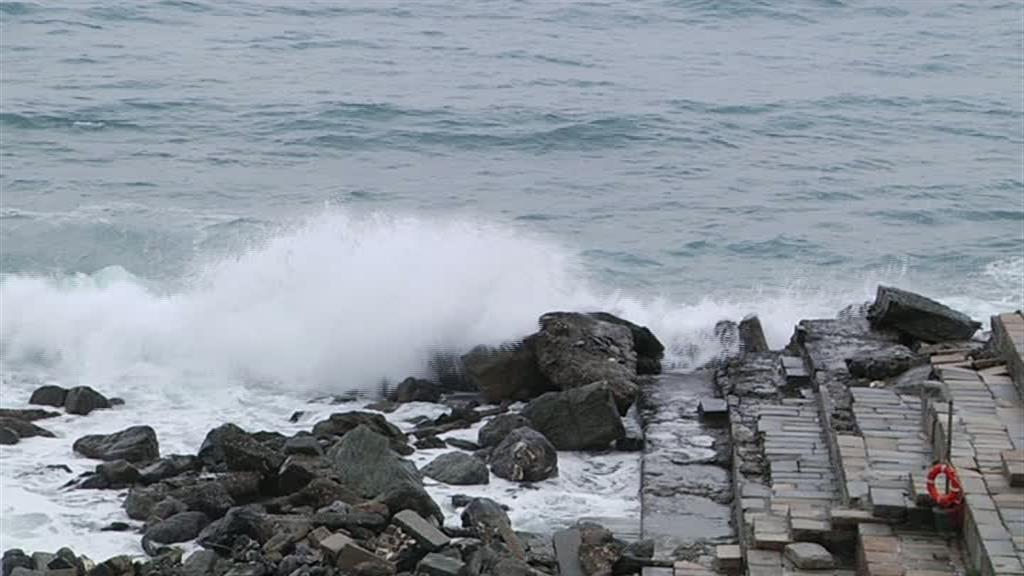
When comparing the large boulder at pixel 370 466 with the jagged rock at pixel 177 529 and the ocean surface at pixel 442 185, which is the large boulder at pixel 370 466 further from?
the jagged rock at pixel 177 529

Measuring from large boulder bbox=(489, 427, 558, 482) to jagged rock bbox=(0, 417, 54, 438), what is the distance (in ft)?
14.4

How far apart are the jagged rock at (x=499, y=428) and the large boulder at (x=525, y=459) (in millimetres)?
471

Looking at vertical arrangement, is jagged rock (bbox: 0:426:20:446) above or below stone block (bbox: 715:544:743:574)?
below

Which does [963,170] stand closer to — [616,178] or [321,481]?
[616,178]

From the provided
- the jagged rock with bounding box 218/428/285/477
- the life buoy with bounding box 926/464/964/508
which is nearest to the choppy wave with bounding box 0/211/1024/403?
the jagged rock with bounding box 218/428/285/477

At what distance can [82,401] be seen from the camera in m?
18.9

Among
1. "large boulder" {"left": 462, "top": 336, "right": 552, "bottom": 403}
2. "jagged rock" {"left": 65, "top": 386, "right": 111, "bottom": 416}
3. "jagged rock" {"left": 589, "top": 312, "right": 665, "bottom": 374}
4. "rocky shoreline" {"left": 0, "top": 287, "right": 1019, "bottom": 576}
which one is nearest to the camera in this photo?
"rocky shoreline" {"left": 0, "top": 287, "right": 1019, "bottom": 576}

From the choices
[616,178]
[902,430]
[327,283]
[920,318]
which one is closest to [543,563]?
[902,430]

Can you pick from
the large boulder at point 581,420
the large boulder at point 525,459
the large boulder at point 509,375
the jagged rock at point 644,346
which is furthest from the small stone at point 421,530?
the jagged rock at point 644,346

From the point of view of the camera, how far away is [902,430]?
15328mm

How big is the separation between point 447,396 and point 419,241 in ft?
15.1

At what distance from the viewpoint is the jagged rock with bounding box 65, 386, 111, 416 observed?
61.9 feet

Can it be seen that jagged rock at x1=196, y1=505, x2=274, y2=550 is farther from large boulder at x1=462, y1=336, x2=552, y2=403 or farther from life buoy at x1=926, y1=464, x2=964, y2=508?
life buoy at x1=926, y1=464, x2=964, y2=508

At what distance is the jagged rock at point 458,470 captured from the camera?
16.4 m
